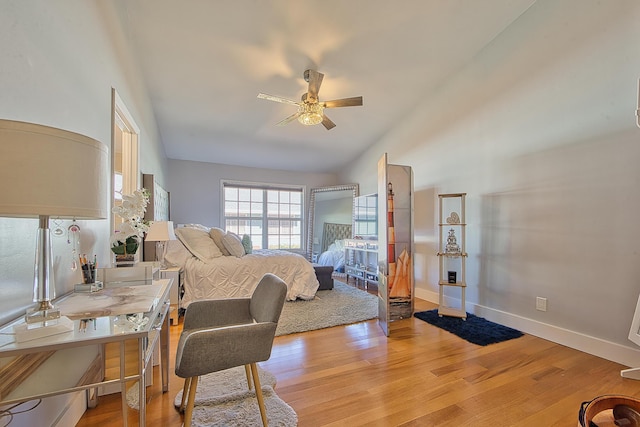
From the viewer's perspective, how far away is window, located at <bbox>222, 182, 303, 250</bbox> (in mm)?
6031

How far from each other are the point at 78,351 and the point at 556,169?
3648mm

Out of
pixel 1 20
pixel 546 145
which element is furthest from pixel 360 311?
pixel 1 20

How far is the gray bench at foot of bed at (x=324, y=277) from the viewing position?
441 centimetres

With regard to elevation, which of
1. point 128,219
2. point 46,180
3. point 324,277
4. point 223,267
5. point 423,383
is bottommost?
point 423,383

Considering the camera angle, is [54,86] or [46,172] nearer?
[46,172]

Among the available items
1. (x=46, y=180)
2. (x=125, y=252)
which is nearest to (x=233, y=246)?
(x=125, y=252)

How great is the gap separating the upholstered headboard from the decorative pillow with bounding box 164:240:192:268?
3.33m

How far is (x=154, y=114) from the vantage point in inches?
156

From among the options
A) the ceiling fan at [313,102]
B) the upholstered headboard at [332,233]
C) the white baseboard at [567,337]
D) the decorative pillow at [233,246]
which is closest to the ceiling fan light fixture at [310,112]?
the ceiling fan at [313,102]

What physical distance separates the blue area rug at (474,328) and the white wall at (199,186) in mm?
4316

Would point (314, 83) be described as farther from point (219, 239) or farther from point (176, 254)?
point (176, 254)

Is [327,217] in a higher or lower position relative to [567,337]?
higher

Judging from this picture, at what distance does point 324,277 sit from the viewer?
4445 mm

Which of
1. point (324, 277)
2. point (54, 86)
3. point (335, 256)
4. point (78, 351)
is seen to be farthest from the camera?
point (335, 256)
